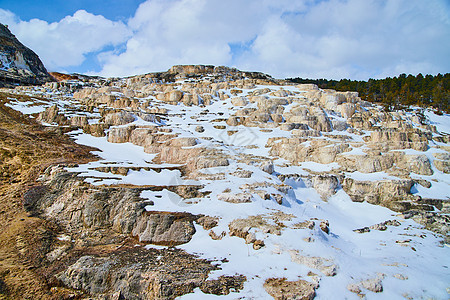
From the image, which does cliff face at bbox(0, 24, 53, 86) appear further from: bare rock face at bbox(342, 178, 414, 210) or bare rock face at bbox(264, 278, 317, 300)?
bare rock face at bbox(342, 178, 414, 210)

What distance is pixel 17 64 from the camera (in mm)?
56312

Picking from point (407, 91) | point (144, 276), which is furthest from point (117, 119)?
point (407, 91)

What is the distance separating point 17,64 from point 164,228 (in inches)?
2843

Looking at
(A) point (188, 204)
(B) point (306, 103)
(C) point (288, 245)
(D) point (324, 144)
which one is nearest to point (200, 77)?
(B) point (306, 103)

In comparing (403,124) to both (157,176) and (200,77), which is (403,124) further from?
(200,77)

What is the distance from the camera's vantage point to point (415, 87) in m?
66.4

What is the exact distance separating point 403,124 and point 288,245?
34.2 meters

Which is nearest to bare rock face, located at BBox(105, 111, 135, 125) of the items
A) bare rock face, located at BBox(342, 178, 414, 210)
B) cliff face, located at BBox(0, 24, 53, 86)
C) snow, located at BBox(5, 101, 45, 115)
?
snow, located at BBox(5, 101, 45, 115)

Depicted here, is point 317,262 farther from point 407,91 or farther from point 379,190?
point 407,91

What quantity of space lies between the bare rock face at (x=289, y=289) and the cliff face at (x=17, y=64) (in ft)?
209

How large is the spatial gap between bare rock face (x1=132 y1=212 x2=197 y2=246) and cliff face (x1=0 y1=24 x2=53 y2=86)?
57.5 metres

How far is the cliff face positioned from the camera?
5112cm

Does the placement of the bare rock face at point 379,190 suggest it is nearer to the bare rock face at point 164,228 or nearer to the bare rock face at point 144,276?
the bare rock face at point 164,228

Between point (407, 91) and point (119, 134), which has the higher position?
point (407, 91)
